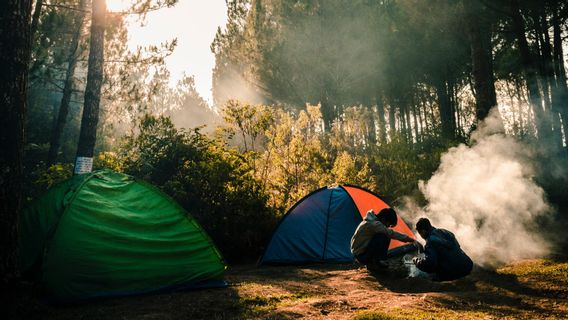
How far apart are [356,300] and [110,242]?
3.18 metres

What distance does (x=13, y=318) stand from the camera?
150 inches

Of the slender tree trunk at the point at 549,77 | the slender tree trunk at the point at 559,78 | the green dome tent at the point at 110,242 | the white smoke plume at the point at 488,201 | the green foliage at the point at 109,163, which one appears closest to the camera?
the green dome tent at the point at 110,242

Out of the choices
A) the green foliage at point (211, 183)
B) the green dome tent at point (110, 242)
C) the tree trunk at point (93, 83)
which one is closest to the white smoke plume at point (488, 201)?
the green foliage at point (211, 183)

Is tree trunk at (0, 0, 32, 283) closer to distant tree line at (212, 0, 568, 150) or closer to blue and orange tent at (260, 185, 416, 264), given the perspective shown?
blue and orange tent at (260, 185, 416, 264)

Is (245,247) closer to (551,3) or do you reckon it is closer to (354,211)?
(354,211)

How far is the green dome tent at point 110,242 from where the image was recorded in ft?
15.3

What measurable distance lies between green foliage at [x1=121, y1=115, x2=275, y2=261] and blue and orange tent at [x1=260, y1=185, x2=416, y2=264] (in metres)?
1.21

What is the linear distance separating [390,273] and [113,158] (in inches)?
272

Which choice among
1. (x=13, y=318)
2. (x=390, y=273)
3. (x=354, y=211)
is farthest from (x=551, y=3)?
(x=13, y=318)

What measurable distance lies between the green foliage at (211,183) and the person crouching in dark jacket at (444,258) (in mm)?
4365

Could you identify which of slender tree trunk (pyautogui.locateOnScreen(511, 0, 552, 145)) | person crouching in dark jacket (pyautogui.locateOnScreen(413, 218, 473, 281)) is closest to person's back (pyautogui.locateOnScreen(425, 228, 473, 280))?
person crouching in dark jacket (pyautogui.locateOnScreen(413, 218, 473, 281))

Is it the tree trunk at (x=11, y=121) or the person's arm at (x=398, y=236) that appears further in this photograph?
the person's arm at (x=398, y=236)

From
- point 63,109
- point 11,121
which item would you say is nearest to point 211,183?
point 11,121

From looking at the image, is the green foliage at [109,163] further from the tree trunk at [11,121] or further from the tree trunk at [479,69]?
the tree trunk at [479,69]
